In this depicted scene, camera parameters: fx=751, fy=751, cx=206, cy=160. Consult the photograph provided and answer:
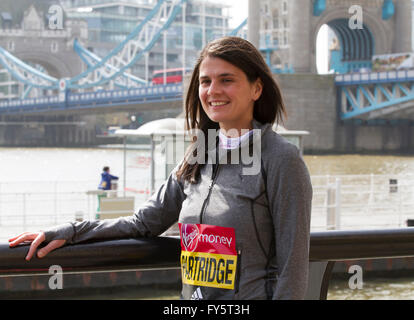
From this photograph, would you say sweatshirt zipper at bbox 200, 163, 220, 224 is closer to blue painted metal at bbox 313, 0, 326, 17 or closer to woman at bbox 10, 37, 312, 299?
woman at bbox 10, 37, 312, 299

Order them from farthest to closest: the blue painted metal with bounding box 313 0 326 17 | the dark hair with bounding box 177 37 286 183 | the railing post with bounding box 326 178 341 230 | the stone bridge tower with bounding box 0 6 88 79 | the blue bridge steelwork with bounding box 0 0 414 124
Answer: the stone bridge tower with bounding box 0 6 88 79 → the blue painted metal with bounding box 313 0 326 17 → the blue bridge steelwork with bounding box 0 0 414 124 → the railing post with bounding box 326 178 341 230 → the dark hair with bounding box 177 37 286 183

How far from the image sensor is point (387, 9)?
103 feet

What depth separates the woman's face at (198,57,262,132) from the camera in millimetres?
1191

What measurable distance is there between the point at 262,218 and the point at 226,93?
222mm

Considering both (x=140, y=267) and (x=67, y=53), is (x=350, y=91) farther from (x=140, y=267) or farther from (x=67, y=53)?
(x=140, y=267)

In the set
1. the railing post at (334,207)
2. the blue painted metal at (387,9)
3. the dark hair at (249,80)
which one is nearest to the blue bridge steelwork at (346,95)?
the blue painted metal at (387,9)

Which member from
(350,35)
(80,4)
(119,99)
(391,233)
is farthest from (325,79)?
(80,4)

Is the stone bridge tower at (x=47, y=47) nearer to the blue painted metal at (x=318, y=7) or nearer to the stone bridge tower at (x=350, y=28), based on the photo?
the stone bridge tower at (x=350, y=28)

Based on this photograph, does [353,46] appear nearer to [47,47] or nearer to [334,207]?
[47,47]

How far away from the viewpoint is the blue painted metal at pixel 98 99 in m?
32.6

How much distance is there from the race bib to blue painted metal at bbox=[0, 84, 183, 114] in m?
28.6

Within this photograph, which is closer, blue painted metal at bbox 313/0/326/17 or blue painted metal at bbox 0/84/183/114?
blue painted metal at bbox 313/0/326/17

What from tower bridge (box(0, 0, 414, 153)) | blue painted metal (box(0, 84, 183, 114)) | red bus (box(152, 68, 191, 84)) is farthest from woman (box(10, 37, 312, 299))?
red bus (box(152, 68, 191, 84))

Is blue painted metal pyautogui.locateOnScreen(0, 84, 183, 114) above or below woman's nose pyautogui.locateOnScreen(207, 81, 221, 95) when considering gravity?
above
